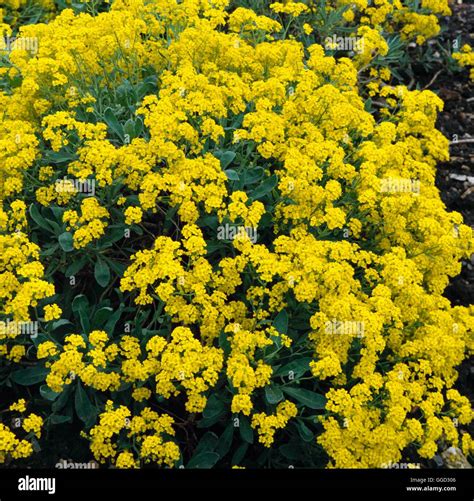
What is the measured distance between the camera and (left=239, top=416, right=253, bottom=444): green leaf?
3.58m

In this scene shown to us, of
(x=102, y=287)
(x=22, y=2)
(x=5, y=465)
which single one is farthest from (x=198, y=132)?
(x=22, y=2)

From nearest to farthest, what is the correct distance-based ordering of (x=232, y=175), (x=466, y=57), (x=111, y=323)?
(x=111, y=323) → (x=232, y=175) → (x=466, y=57)

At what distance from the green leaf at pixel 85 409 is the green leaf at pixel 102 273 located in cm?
65

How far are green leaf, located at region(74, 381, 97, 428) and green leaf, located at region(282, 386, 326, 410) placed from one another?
1073mm

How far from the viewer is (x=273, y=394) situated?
3574mm

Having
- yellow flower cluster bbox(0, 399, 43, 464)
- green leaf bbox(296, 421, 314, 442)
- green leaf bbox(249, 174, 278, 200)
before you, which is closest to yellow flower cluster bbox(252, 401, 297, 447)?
green leaf bbox(296, 421, 314, 442)

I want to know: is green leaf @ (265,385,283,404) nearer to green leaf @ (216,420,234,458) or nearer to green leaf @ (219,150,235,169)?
green leaf @ (216,420,234,458)

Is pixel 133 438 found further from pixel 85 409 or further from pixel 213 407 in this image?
pixel 213 407

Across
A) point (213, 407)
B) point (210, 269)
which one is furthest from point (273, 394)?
point (210, 269)

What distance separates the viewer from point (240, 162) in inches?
175

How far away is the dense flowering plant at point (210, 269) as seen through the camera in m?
3.44

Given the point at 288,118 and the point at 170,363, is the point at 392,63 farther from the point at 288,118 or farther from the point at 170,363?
the point at 170,363

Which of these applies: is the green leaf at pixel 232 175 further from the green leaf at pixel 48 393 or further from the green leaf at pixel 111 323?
the green leaf at pixel 48 393

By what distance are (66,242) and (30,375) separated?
2.56 ft
